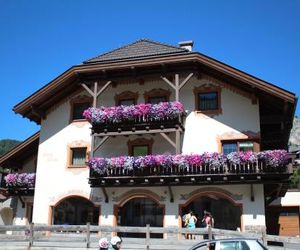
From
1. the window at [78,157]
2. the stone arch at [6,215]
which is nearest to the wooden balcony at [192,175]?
the window at [78,157]

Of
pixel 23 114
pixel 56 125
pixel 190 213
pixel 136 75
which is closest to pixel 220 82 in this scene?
pixel 136 75

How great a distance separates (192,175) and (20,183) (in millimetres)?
10987

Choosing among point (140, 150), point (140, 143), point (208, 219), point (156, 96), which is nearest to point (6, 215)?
point (140, 150)

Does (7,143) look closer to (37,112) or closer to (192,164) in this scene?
(37,112)

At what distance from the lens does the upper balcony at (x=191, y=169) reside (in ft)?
66.6

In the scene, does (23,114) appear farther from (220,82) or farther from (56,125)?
(220,82)

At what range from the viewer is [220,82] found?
23500mm

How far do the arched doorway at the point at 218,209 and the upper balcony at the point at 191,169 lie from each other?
1.55 metres

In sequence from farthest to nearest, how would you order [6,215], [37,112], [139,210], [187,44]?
[6,215]
[187,44]
[37,112]
[139,210]

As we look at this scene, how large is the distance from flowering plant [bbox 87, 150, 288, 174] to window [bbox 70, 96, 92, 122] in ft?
13.4

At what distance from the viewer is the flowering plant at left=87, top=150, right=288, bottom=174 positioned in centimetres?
2025

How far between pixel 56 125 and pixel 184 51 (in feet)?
27.8

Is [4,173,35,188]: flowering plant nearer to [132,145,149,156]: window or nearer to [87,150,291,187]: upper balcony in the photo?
[87,150,291,187]: upper balcony

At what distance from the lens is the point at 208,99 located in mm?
23797
